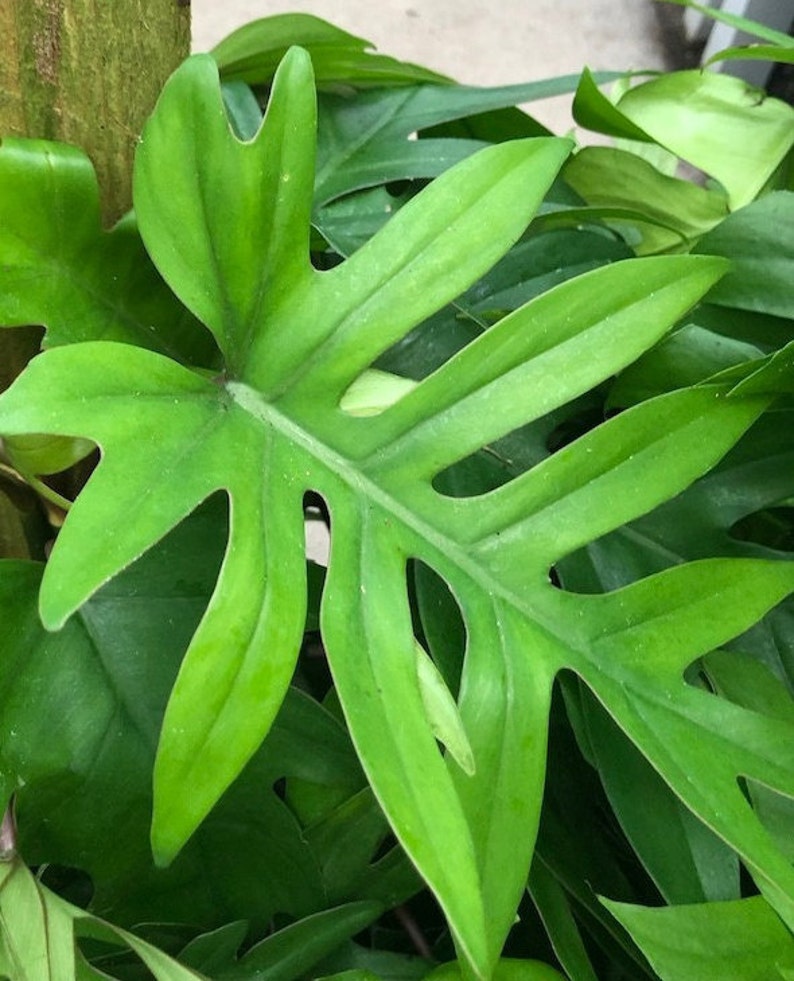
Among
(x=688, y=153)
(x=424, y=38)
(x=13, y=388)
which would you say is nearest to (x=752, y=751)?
(x=13, y=388)

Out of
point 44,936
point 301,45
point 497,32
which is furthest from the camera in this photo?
point 497,32

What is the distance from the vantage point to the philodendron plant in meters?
0.39

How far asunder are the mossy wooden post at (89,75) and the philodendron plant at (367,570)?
0.05 metres

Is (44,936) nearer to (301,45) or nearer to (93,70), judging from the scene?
(93,70)

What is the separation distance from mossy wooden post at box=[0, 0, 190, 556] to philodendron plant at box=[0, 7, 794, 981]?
0.15ft

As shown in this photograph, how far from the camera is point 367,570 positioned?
0.44m

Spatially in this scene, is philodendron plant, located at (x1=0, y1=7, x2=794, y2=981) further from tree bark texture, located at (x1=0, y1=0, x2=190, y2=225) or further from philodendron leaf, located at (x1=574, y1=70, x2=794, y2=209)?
philodendron leaf, located at (x1=574, y1=70, x2=794, y2=209)

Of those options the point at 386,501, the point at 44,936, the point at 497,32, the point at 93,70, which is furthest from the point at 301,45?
the point at 497,32

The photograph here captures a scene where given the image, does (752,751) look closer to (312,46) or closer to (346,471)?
(346,471)

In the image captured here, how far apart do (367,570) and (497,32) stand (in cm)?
144

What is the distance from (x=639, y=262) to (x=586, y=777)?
34 centimetres

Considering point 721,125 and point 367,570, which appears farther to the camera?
point 721,125

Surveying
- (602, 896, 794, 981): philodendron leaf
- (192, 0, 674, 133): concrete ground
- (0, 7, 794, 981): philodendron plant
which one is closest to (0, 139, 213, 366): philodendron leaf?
(0, 7, 794, 981): philodendron plant

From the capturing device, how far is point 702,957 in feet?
1.51
